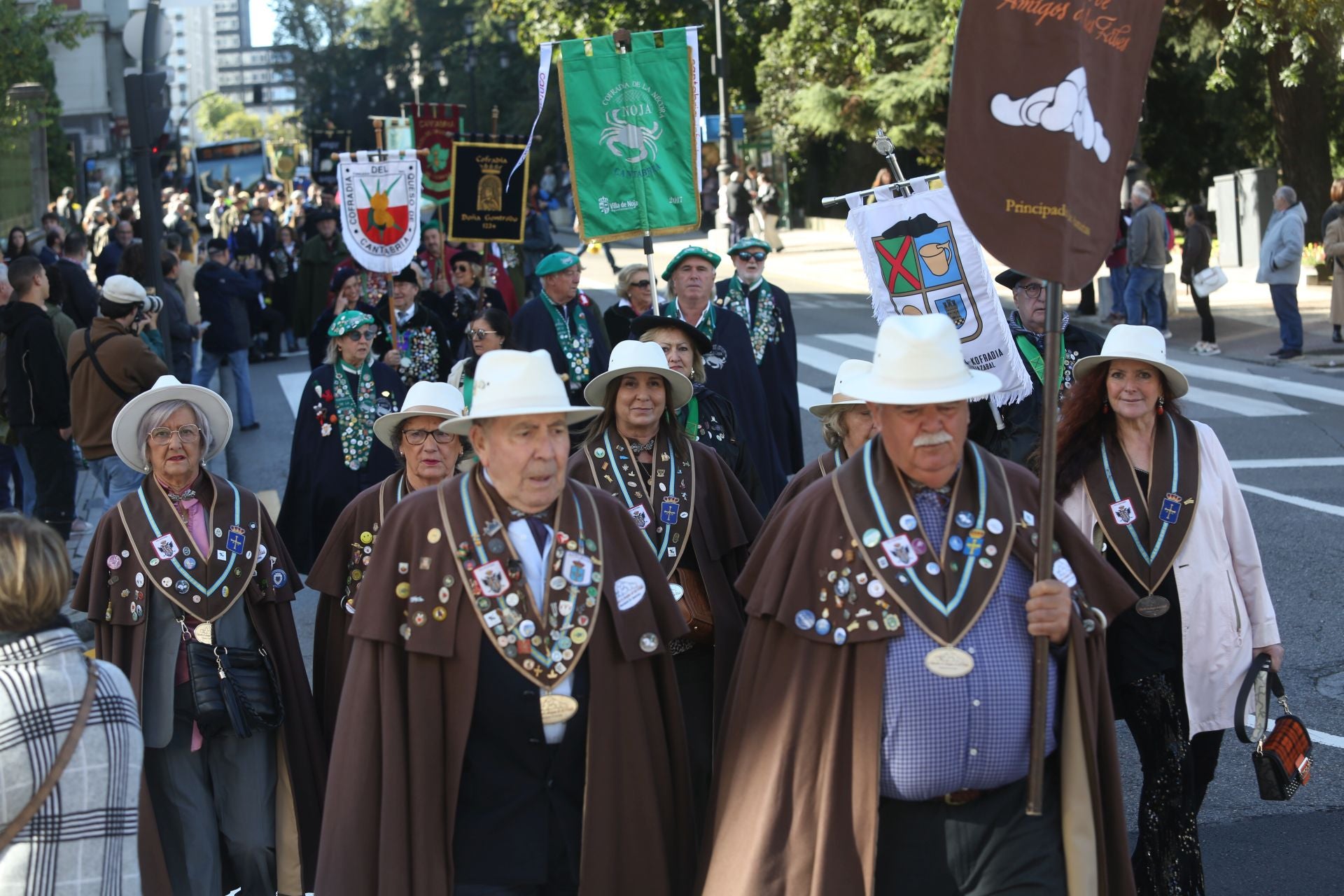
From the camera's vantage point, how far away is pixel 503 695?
14.3ft

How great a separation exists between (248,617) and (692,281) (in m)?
4.56

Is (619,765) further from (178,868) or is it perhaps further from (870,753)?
(178,868)

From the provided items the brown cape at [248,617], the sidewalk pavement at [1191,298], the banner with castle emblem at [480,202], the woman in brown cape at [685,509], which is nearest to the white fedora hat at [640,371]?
the woman in brown cape at [685,509]

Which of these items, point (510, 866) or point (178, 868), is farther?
point (178, 868)

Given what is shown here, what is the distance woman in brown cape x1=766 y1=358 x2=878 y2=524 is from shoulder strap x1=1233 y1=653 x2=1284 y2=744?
59.2 inches

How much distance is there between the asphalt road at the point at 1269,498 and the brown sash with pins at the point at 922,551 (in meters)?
2.43

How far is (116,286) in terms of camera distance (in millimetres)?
10602

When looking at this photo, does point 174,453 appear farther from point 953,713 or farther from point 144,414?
point 953,713

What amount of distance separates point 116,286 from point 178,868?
583cm

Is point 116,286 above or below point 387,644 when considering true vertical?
above

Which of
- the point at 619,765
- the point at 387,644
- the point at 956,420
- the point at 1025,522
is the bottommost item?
the point at 619,765

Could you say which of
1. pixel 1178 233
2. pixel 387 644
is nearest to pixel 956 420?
pixel 387 644

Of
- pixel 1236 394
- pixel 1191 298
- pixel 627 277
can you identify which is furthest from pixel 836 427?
pixel 1191 298

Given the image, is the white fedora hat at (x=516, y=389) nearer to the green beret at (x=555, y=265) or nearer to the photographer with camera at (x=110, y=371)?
the photographer with camera at (x=110, y=371)
